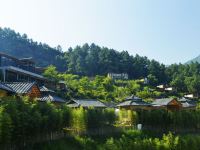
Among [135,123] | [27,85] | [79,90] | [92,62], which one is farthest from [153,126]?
[92,62]

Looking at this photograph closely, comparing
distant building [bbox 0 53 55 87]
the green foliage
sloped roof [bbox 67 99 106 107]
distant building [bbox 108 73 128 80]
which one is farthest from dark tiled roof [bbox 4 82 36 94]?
distant building [bbox 108 73 128 80]

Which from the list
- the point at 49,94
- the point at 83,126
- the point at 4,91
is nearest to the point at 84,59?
the point at 49,94

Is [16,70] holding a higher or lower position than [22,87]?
higher

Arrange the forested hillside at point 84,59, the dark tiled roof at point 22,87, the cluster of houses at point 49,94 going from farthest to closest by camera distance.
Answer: the forested hillside at point 84,59, the cluster of houses at point 49,94, the dark tiled roof at point 22,87

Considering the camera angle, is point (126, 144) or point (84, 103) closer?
point (126, 144)

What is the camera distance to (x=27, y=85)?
108ft

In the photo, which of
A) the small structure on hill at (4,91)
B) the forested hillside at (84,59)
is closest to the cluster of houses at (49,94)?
the small structure on hill at (4,91)

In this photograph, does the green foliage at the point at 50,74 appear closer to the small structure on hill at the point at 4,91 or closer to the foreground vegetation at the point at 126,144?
the foreground vegetation at the point at 126,144

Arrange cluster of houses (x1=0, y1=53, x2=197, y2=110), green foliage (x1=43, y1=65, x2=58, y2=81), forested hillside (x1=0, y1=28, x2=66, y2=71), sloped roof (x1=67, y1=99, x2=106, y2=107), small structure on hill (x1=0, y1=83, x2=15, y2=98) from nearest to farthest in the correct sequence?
small structure on hill (x1=0, y1=83, x2=15, y2=98) → cluster of houses (x1=0, y1=53, x2=197, y2=110) → sloped roof (x1=67, y1=99, x2=106, y2=107) → green foliage (x1=43, y1=65, x2=58, y2=81) → forested hillside (x1=0, y1=28, x2=66, y2=71)

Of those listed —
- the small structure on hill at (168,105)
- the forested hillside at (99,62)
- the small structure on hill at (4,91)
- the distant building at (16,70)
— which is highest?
the forested hillside at (99,62)

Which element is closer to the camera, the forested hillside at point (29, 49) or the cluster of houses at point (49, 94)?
the cluster of houses at point (49, 94)

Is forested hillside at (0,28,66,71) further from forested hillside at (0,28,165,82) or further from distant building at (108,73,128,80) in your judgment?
distant building at (108,73,128,80)

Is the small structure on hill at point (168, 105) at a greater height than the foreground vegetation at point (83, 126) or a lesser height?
greater

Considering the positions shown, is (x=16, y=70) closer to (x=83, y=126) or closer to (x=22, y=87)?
(x=22, y=87)
